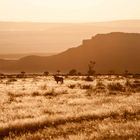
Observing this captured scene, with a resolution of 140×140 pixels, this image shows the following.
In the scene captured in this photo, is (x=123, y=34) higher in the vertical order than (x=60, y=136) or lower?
higher

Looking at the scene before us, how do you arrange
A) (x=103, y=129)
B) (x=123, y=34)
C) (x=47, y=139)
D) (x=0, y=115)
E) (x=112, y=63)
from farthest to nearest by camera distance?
(x=123, y=34)
(x=112, y=63)
(x=0, y=115)
(x=103, y=129)
(x=47, y=139)

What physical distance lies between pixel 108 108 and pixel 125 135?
5.56 m

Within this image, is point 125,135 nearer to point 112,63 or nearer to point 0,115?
point 0,115

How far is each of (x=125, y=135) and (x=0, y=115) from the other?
6.01 meters

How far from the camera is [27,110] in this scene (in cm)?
1661

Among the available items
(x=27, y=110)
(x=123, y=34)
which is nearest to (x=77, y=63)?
(x=123, y=34)

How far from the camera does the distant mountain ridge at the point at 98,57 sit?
561 feet

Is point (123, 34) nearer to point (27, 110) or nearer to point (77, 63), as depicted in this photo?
point (77, 63)

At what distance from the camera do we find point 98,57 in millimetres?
176375

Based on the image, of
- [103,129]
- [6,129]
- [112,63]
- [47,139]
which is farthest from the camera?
[112,63]

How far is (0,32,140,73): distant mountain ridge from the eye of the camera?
561 feet

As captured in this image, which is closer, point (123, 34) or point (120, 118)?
point (120, 118)

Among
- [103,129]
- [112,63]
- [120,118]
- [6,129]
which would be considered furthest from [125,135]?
[112,63]

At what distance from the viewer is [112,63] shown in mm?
170500
